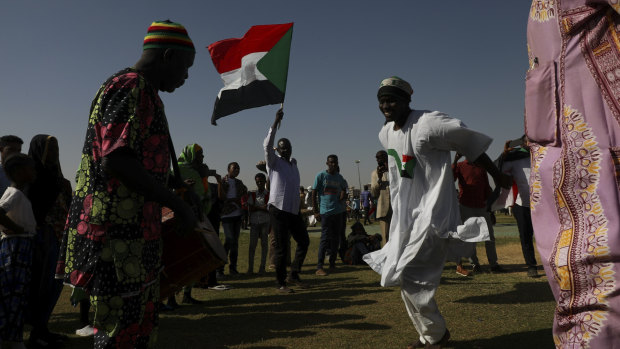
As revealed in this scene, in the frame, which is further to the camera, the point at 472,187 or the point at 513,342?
the point at 472,187

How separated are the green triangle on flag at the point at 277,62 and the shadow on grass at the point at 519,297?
172 inches

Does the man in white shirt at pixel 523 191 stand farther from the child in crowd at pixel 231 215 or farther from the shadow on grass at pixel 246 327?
the child in crowd at pixel 231 215

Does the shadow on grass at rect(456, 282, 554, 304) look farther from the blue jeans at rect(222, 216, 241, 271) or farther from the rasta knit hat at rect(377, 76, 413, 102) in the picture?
the blue jeans at rect(222, 216, 241, 271)

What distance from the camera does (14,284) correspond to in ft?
12.7

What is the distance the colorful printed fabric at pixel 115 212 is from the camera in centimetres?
190

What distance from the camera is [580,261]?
1.72 m

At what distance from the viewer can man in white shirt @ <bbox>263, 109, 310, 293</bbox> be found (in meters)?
6.86

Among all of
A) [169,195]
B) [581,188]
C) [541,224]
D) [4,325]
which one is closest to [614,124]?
[581,188]

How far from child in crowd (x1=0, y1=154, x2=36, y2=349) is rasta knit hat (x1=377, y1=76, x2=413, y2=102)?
3423mm

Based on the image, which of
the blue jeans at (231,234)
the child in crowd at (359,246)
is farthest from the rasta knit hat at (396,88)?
the child in crowd at (359,246)

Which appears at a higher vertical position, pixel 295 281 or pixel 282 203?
pixel 282 203

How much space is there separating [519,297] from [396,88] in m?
3.76

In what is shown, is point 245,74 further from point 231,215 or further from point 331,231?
point 331,231

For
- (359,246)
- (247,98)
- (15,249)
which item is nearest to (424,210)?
(15,249)
